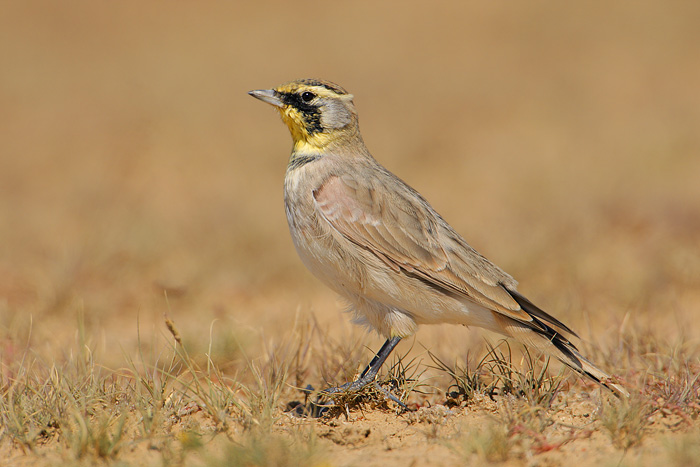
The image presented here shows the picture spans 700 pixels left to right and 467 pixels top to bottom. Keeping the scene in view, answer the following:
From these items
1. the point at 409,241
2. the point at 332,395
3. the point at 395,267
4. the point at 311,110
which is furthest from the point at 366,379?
the point at 311,110

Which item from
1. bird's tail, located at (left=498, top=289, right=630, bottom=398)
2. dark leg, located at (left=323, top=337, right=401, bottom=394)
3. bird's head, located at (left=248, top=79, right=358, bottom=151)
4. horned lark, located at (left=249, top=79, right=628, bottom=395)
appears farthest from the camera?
bird's head, located at (left=248, top=79, right=358, bottom=151)

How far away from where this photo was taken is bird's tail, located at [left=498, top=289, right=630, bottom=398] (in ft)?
12.8

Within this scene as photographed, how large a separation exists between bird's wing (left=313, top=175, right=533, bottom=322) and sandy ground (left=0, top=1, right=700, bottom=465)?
659mm

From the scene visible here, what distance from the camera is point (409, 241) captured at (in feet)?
13.9

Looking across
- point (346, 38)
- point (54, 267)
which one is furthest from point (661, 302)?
point (346, 38)

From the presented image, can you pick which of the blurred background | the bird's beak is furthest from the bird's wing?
the blurred background

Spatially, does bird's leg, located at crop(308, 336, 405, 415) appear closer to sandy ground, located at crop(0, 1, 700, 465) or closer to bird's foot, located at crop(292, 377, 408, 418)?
bird's foot, located at crop(292, 377, 408, 418)

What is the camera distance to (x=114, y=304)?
21.3 ft

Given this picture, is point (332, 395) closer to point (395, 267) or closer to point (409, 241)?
point (395, 267)

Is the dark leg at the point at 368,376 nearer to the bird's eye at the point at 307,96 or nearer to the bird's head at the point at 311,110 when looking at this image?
the bird's head at the point at 311,110

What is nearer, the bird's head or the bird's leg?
the bird's leg

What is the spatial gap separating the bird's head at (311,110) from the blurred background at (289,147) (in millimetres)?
1265

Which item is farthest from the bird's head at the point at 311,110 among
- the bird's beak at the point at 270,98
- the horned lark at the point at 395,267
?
the horned lark at the point at 395,267

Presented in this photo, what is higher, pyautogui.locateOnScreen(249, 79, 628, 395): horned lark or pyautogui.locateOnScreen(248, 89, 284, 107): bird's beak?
pyautogui.locateOnScreen(248, 89, 284, 107): bird's beak
